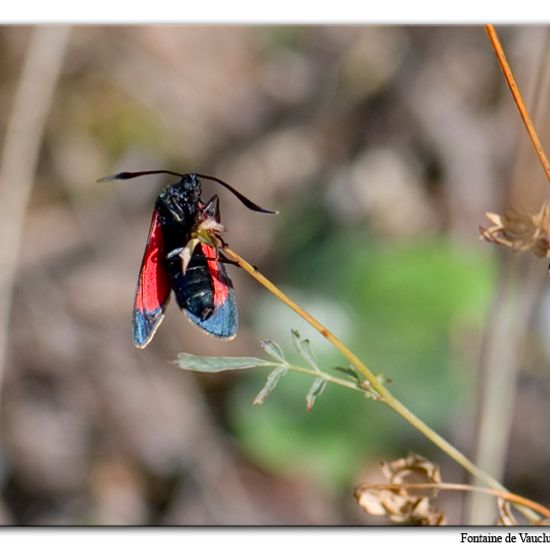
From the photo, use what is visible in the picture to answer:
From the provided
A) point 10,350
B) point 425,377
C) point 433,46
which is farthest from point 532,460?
point 10,350

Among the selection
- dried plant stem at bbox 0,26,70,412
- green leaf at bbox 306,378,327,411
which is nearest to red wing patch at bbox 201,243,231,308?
green leaf at bbox 306,378,327,411

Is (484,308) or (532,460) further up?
(484,308)

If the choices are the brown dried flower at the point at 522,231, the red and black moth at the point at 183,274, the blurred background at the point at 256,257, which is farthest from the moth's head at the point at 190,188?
the blurred background at the point at 256,257

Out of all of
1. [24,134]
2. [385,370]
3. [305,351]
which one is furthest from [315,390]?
[24,134]

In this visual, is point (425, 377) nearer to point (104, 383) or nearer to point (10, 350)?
point (104, 383)

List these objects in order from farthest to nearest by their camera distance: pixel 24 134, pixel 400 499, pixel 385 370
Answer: pixel 24 134 < pixel 385 370 < pixel 400 499

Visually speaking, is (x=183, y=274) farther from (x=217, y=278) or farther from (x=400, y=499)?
(x=400, y=499)
